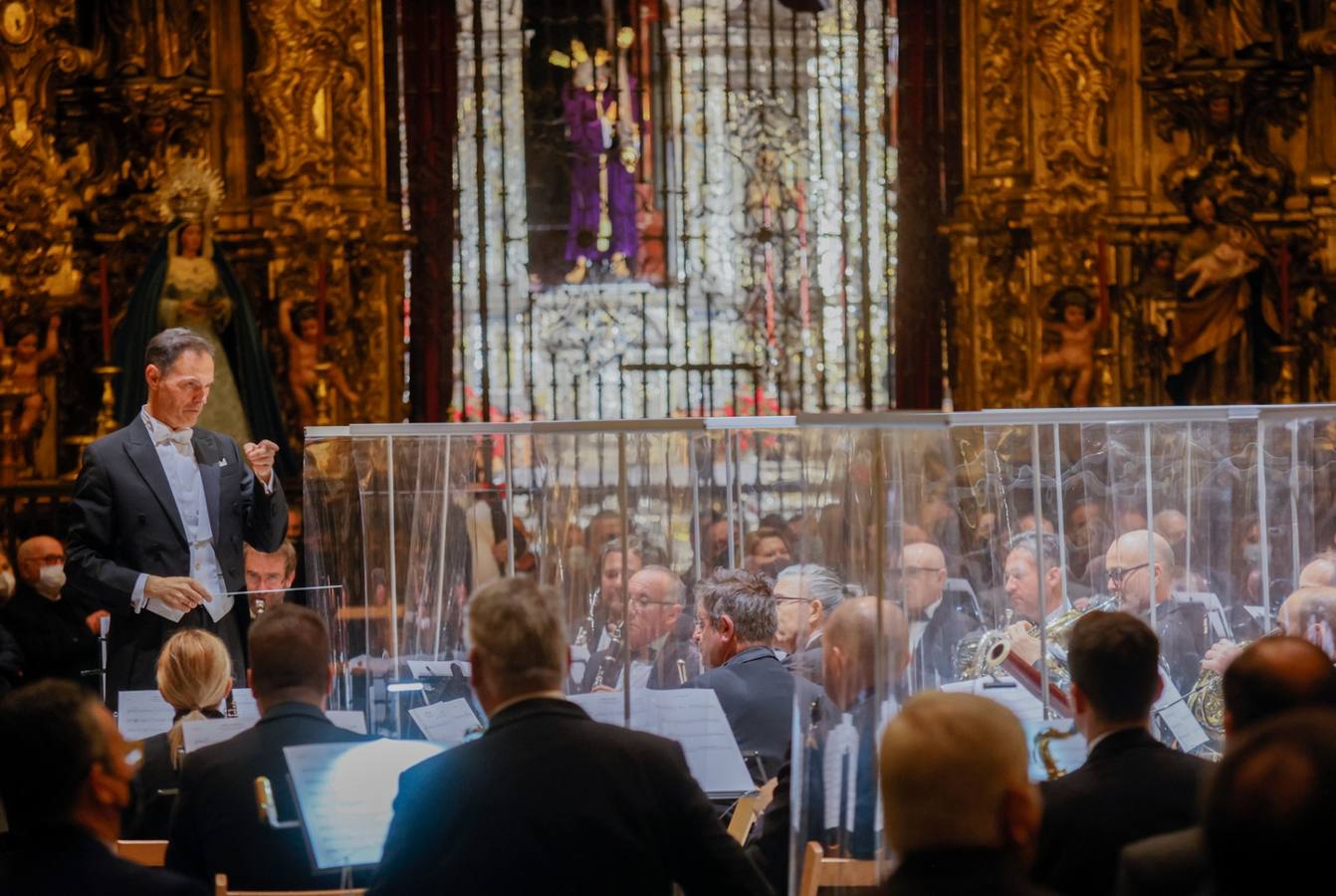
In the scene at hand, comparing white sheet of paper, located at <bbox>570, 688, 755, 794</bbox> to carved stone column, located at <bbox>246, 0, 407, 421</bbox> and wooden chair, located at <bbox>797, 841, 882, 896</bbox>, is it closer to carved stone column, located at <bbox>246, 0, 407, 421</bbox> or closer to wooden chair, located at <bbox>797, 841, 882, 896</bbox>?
wooden chair, located at <bbox>797, 841, 882, 896</bbox>

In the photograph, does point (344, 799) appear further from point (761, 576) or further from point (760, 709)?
point (761, 576)

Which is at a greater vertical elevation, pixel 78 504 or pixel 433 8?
pixel 433 8

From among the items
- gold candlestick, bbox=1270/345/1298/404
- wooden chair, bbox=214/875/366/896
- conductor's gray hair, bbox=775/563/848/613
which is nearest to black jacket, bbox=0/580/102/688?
conductor's gray hair, bbox=775/563/848/613

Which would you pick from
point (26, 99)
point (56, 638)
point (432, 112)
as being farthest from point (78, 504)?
point (432, 112)

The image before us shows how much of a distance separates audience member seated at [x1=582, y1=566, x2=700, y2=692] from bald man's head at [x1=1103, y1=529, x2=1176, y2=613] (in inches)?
44.0

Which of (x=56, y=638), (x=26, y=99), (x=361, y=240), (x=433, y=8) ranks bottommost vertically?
(x=56, y=638)

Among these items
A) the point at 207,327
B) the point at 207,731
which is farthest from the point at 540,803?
the point at 207,327

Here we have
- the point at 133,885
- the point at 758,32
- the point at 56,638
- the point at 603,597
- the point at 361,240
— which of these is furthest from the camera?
the point at 758,32

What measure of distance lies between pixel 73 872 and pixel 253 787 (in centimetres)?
82

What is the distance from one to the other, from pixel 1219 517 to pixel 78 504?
3.11 m

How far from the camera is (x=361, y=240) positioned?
10633mm

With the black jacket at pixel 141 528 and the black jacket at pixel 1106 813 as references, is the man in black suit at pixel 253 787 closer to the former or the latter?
the black jacket at pixel 1106 813

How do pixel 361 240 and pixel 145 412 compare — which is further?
pixel 361 240

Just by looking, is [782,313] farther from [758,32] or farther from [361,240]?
Answer: [361,240]
